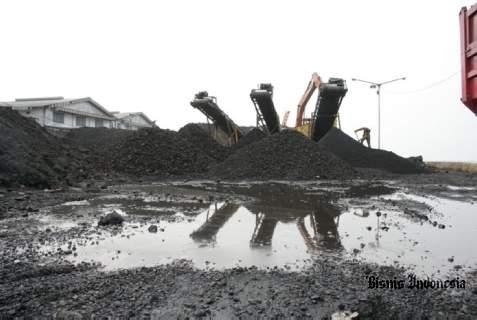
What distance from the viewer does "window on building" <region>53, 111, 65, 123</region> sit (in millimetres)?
28086

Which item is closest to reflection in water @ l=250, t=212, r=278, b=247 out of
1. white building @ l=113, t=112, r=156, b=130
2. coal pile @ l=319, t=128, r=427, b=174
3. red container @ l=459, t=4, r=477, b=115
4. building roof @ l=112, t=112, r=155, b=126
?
red container @ l=459, t=4, r=477, b=115

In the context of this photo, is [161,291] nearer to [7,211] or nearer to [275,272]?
[275,272]

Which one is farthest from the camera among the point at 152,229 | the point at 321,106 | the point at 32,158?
the point at 321,106

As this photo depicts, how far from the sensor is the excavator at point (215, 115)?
22.5m

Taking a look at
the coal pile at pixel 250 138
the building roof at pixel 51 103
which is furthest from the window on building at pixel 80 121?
the coal pile at pixel 250 138

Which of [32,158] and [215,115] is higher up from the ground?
[215,115]

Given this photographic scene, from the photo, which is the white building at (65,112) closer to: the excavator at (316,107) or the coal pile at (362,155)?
the excavator at (316,107)

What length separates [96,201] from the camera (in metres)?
9.03

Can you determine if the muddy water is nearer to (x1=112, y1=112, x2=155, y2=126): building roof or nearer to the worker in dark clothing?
the worker in dark clothing

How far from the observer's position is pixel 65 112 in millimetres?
29094

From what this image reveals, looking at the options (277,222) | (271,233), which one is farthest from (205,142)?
(271,233)

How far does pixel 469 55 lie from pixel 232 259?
11.5 ft

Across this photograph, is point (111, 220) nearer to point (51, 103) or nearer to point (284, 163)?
point (284, 163)

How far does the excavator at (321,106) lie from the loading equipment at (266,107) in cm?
159
